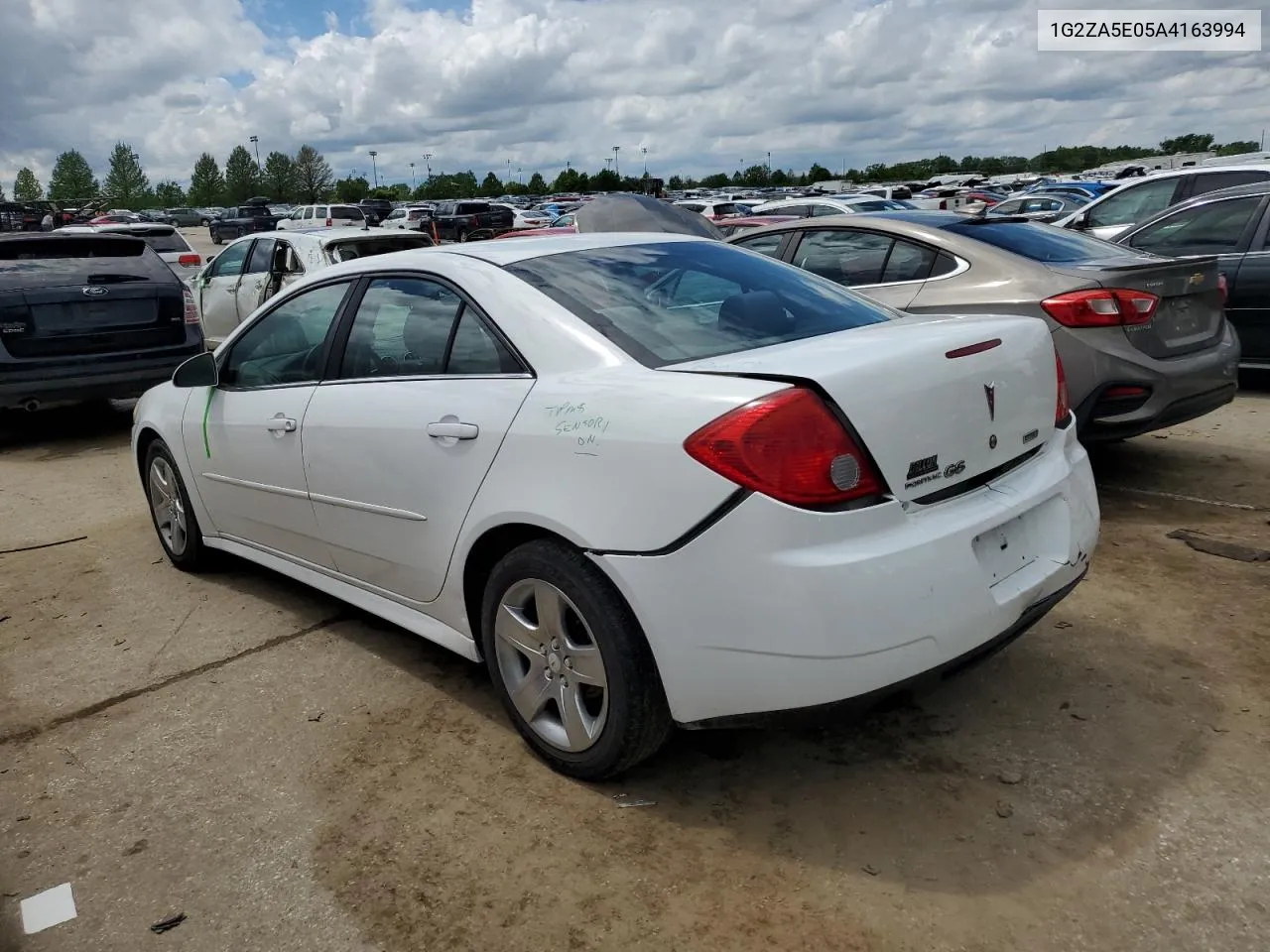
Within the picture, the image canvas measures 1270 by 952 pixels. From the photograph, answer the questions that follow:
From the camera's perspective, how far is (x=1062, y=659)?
3.44 metres

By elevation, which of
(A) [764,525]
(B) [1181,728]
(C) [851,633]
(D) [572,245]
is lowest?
(B) [1181,728]

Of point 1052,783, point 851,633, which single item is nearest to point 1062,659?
point 1052,783

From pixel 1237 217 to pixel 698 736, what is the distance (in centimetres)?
683

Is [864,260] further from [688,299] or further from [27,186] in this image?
[27,186]

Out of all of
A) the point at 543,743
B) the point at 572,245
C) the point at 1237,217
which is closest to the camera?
the point at 543,743

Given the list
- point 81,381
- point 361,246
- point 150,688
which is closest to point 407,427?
point 150,688

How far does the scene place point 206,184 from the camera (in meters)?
123

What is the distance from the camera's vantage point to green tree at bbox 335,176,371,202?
321ft

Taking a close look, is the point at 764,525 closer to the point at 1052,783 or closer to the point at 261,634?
the point at 1052,783

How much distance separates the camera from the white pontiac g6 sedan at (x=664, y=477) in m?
2.28

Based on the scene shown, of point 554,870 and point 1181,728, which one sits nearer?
point 554,870

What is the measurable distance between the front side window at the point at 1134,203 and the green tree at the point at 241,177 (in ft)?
393

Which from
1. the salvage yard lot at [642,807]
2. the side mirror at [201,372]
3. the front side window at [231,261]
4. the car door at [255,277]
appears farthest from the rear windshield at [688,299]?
the front side window at [231,261]

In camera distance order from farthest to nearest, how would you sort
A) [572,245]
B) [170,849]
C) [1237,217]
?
1. [1237,217]
2. [572,245]
3. [170,849]
